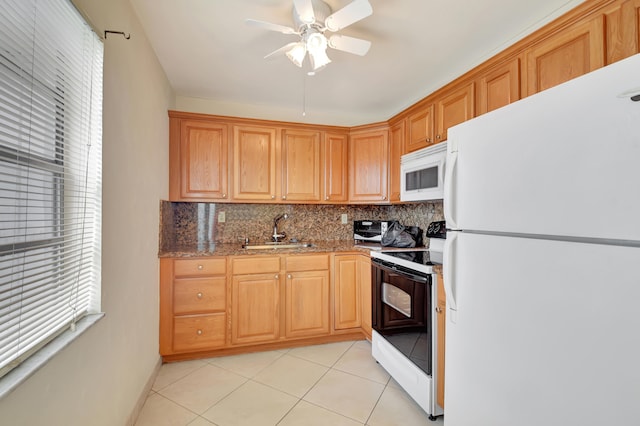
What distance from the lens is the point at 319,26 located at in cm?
169

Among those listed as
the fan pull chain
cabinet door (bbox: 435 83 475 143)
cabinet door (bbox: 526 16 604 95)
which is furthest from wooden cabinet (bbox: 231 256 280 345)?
cabinet door (bbox: 526 16 604 95)

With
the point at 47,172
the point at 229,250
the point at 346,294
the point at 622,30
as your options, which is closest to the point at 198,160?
the point at 229,250

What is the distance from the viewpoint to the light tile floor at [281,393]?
68.4 inches

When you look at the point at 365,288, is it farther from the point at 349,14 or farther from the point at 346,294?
the point at 349,14

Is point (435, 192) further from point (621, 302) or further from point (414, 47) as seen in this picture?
point (621, 302)

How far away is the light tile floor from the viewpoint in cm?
174

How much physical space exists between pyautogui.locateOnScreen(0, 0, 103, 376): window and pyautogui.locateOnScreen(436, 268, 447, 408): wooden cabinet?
1.75 meters

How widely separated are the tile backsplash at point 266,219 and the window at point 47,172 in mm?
1394

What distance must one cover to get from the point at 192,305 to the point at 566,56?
296cm

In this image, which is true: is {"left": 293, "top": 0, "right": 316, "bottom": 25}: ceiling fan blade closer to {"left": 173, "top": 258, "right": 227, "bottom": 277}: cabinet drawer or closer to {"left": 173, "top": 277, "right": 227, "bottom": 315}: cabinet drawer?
{"left": 173, "top": 258, "right": 227, "bottom": 277}: cabinet drawer

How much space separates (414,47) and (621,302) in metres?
1.93

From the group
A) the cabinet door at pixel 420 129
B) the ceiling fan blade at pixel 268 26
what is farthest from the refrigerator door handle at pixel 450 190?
the ceiling fan blade at pixel 268 26

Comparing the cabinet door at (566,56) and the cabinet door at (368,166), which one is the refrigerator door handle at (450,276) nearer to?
the cabinet door at (566,56)

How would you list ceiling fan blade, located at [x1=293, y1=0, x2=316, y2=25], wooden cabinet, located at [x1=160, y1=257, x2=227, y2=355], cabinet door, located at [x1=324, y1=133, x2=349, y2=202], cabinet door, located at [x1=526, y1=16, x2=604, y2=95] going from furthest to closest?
1. cabinet door, located at [x1=324, y1=133, x2=349, y2=202]
2. wooden cabinet, located at [x1=160, y1=257, x2=227, y2=355]
3. ceiling fan blade, located at [x1=293, y1=0, x2=316, y2=25]
4. cabinet door, located at [x1=526, y1=16, x2=604, y2=95]
